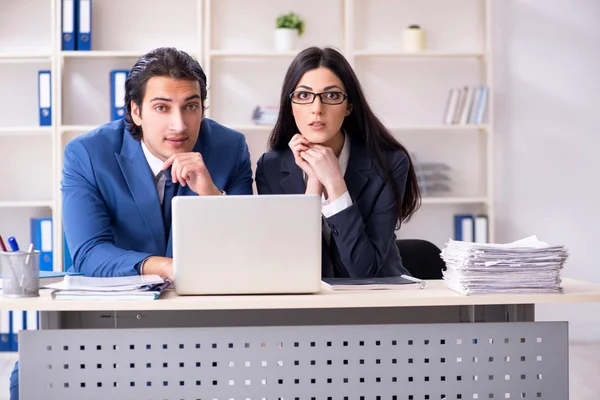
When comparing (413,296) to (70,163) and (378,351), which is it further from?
(70,163)

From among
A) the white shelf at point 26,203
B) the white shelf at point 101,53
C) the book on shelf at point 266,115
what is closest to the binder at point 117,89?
the white shelf at point 101,53

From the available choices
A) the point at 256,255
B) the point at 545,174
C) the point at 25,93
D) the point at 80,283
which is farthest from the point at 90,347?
the point at 545,174

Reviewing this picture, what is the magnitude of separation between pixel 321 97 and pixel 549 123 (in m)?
2.82

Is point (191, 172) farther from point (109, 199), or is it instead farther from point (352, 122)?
point (352, 122)

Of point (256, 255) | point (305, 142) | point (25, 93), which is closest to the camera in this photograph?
point (256, 255)

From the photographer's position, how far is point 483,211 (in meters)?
4.62

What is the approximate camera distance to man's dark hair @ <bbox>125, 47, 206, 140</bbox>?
7.29 feet

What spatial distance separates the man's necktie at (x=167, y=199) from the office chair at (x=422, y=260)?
0.81m

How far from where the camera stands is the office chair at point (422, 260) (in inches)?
103

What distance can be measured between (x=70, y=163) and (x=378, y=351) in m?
1.07

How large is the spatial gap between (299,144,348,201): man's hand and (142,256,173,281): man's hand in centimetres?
47

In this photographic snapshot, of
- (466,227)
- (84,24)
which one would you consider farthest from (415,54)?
(84,24)

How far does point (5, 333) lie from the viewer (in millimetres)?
4426

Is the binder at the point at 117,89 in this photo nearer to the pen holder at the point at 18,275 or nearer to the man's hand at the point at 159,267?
the man's hand at the point at 159,267
